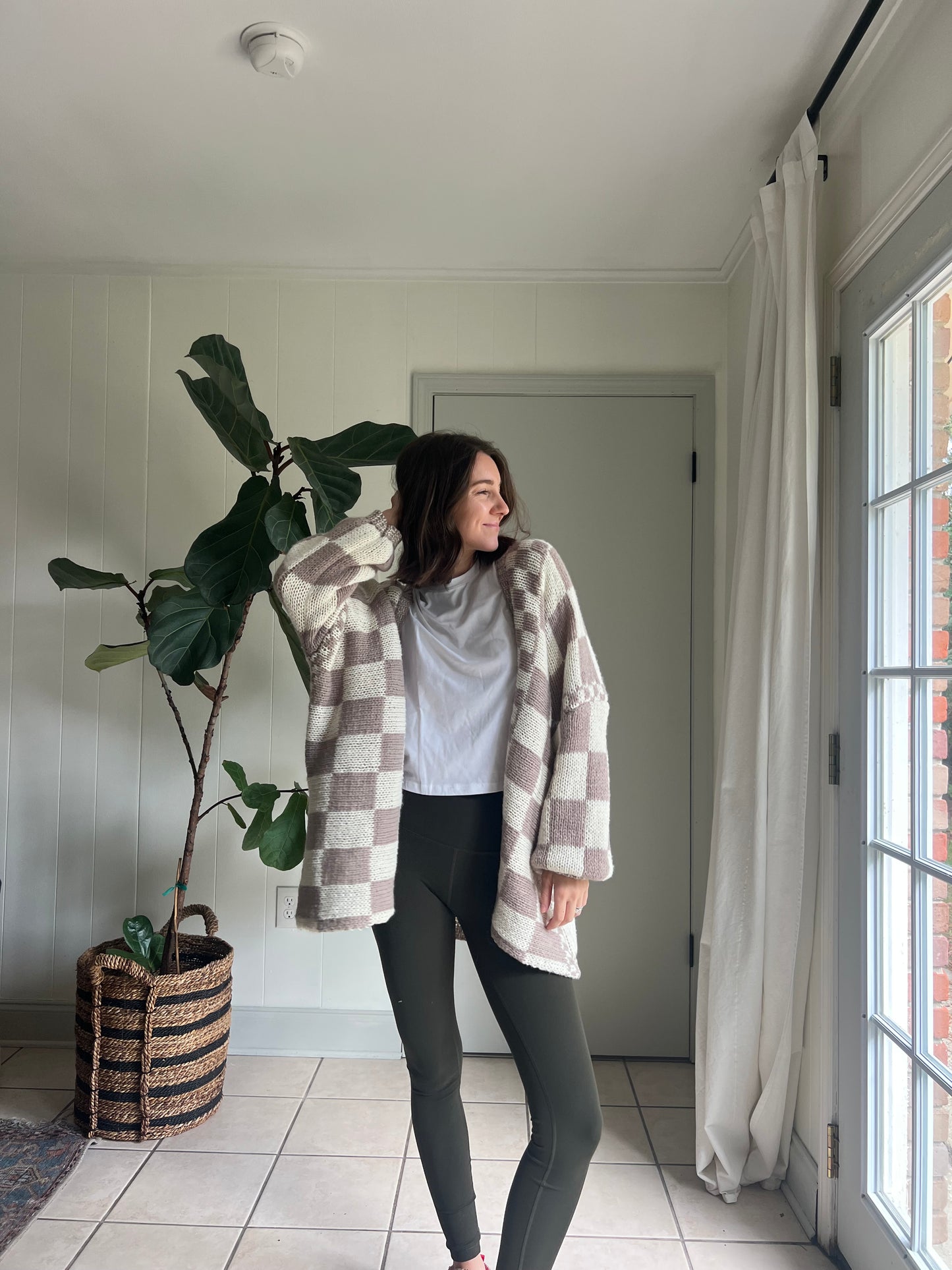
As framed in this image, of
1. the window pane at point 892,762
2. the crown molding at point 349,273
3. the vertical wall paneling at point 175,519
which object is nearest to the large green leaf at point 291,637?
the vertical wall paneling at point 175,519

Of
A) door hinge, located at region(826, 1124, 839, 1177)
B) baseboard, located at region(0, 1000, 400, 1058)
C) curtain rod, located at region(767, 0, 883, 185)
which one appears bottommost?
baseboard, located at region(0, 1000, 400, 1058)

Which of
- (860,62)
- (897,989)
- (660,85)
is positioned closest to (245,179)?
(660,85)

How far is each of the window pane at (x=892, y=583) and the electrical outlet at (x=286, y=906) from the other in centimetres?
177

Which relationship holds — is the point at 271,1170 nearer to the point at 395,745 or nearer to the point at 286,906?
the point at 286,906

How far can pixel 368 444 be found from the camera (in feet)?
7.18

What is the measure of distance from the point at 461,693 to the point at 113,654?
3.95ft

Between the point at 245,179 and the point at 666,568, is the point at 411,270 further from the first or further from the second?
the point at 666,568

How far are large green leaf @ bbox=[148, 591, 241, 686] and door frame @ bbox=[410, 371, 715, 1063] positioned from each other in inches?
36.7

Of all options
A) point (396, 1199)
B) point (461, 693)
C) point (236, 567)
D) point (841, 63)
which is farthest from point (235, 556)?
point (841, 63)

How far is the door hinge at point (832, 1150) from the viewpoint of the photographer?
1.74 metres

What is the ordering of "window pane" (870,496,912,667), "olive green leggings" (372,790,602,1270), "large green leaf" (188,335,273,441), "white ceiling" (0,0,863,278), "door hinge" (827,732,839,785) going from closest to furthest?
"olive green leggings" (372,790,602,1270)
"window pane" (870,496,912,667)
"white ceiling" (0,0,863,278)
"door hinge" (827,732,839,785)
"large green leaf" (188,335,273,441)

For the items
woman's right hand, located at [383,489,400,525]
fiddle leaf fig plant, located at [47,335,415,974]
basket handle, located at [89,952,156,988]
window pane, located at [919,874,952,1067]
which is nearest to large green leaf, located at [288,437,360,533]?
fiddle leaf fig plant, located at [47,335,415,974]

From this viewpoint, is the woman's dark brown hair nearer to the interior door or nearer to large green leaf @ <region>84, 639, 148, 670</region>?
the interior door

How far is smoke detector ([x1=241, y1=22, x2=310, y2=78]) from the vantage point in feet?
5.52
